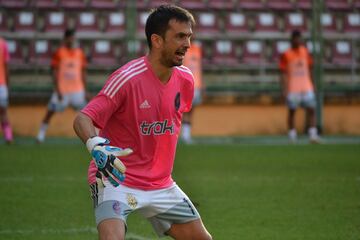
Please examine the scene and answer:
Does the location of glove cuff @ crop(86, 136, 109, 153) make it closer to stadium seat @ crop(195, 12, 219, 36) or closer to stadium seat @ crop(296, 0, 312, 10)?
stadium seat @ crop(195, 12, 219, 36)

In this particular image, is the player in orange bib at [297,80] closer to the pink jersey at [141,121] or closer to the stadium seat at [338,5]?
the stadium seat at [338,5]

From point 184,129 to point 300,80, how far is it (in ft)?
10.2

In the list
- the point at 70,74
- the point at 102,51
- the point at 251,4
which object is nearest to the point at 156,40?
the point at 70,74

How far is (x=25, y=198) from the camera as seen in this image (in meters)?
11.0

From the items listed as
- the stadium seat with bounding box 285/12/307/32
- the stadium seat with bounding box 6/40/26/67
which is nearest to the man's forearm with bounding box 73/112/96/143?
the stadium seat with bounding box 6/40/26/67

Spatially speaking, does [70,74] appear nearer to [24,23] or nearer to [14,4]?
[24,23]

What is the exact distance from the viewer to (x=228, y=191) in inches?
Result: 464

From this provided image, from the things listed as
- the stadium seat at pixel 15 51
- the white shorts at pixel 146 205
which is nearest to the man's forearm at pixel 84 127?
the white shorts at pixel 146 205

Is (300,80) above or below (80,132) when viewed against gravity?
below

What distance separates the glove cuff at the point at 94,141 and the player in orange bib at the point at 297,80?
583 inches

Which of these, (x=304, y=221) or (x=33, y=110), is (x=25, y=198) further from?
(x=33, y=110)

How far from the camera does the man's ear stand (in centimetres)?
605

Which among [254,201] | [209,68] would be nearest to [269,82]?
[209,68]

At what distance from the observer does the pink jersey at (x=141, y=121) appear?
233 inches
